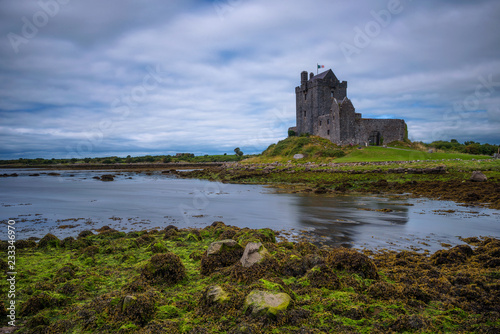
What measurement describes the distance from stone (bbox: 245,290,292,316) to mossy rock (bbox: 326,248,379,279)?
1752 millimetres

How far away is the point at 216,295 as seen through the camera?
4.57 m

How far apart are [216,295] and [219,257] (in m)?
1.67

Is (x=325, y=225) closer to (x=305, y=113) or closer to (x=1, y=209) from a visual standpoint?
(x=1, y=209)

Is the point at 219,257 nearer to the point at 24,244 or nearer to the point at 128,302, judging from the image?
the point at 128,302

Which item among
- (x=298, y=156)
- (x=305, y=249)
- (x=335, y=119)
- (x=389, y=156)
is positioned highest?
(x=335, y=119)

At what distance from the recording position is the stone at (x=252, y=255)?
18.6ft

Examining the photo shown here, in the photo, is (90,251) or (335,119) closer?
(90,251)

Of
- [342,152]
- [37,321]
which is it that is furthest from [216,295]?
[342,152]

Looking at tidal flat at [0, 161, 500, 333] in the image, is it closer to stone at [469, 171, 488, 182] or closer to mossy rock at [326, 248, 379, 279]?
mossy rock at [326, 248, 379, 279]

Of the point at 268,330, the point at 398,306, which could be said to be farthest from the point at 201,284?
the point at 398,306

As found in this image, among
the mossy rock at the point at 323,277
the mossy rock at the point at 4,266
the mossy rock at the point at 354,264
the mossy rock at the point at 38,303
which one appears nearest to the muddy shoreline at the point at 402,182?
the mossy rock at the point at 354,264

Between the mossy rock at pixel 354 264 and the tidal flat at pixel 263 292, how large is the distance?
0.02m

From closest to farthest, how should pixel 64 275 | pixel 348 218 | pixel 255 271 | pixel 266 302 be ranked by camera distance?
1. pixel 266 302
2. pixel 255 271
3. pixel 64 275
4. pixel 348 218

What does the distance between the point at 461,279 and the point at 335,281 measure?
220cm
